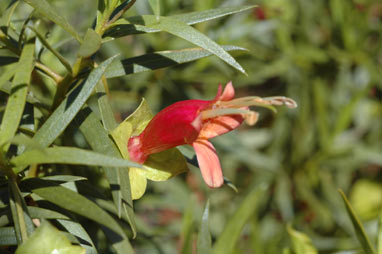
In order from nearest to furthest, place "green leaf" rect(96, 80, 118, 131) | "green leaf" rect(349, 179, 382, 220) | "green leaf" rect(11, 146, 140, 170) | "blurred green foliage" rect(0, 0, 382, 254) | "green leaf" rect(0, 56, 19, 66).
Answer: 1. "green leaf" rect(11, 146, 140, 170)
2. "green leaf" rect(96, 80, 118, 131)
3. "green leaf" rect(0, 56, 19, 66)
4. "blurred green foliage" rect(0, 0, 382, 254)
5. "green leaf" rect(349, 179, 382, 220)

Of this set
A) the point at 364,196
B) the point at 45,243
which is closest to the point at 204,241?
the point at 45,243

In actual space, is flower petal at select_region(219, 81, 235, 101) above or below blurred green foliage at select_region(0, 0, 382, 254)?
above

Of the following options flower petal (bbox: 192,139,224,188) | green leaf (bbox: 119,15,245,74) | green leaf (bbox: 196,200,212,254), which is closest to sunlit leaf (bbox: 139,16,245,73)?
green leaf (bbox: 119,15,245,74)

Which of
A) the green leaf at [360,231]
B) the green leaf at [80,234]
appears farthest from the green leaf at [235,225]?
the green leaf at [80,234]

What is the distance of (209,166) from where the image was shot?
1.68ft

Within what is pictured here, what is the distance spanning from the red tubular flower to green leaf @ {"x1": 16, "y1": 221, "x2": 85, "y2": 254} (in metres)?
0.16

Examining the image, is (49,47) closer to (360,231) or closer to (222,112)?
(222,112)

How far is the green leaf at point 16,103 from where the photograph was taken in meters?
0.45

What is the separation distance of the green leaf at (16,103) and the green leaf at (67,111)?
4 centimetres

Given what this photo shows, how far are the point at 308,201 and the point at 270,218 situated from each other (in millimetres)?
146

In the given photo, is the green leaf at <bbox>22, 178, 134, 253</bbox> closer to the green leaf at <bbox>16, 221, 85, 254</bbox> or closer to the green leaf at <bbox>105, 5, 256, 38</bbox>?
the green leaf at <bbox>16, 221, 85, 254</bbox>

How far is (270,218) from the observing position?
1.46 meters

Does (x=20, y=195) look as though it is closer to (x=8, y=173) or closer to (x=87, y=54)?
(x=8, y=173)

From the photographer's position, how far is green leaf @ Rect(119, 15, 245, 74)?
51 cm
